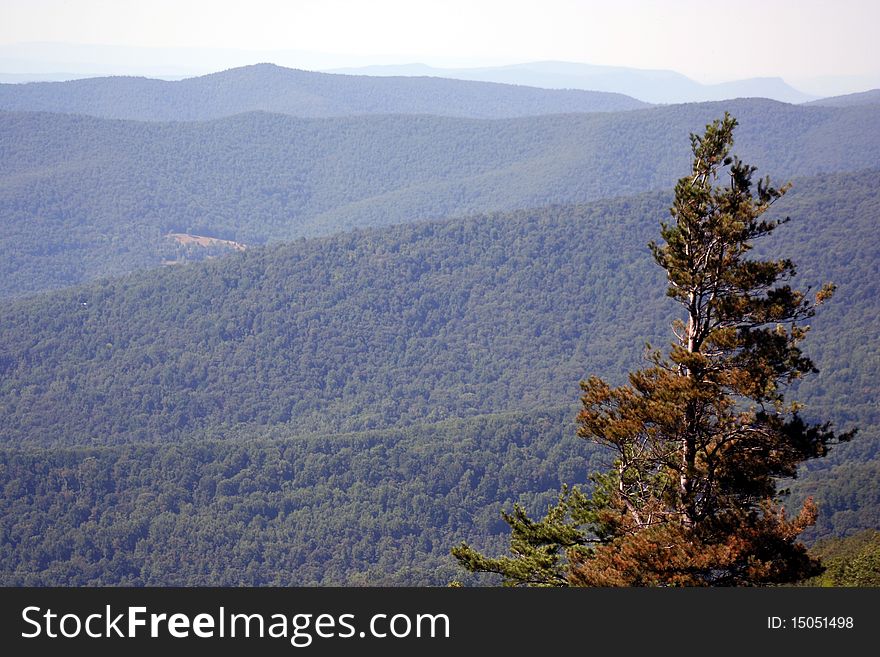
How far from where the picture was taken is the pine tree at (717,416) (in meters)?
18.3

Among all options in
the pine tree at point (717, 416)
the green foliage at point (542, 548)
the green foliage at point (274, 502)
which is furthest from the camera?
the green foliage at point (274, 502)

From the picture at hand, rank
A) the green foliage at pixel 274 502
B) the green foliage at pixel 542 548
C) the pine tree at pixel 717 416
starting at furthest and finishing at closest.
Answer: the green foliage at pixel 274 502, the green foliage at pixel 542 548, the pine tree at pixel 717 416

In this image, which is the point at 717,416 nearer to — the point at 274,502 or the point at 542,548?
the point at 542,548

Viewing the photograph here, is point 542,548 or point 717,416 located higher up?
point 717,416

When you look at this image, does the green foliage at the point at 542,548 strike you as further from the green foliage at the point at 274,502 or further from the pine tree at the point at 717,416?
the green foliage at the point at 274,502

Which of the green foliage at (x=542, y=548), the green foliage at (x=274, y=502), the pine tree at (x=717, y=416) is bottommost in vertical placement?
the green foliage at (x=274, y=502)

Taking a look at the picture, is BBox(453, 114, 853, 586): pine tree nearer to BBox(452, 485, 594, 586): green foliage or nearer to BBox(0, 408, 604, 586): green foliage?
BBox(452, 485, 594, 586): green foliage

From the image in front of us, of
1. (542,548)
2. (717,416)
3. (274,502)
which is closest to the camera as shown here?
(717,416)

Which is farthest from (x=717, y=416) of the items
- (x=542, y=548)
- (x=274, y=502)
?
(x=274, y=502)

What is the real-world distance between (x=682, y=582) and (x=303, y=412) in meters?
171

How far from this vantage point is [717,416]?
19.0 meters

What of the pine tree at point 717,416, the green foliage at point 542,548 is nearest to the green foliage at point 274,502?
the green foliage at point 542,548

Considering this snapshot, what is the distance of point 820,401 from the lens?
155 metres

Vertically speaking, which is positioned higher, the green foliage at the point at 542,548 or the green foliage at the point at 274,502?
the green foliage at the point at 542,548
